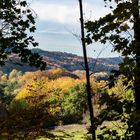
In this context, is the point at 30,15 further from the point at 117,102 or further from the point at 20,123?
the point at 117,102

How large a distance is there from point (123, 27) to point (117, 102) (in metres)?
1.84

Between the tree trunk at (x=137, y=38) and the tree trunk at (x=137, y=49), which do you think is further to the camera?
the tree trunk at (x=137, y=38)

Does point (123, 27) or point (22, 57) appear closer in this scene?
point (123, 27)

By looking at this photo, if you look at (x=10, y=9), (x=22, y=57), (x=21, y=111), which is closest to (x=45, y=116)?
(x=21, y=111)

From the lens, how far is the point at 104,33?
8359mm

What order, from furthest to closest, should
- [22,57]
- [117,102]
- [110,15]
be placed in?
1. [22,57]
2. [110,15]
3. [117,102]

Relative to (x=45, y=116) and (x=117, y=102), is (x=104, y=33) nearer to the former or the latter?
(x=117, y=102)

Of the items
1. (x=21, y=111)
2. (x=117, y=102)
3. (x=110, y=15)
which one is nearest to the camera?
(x=117, y=102)

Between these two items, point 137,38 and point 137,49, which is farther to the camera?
point 137,38

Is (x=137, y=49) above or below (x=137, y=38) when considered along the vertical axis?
below

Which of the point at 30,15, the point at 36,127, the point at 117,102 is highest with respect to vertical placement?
the point at 30,15

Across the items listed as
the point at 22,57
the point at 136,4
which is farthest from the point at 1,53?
the point at 136,4

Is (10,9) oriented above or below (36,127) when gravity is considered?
above

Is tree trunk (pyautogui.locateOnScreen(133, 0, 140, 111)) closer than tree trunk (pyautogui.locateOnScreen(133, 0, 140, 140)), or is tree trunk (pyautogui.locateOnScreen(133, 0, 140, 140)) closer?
tree trunk (pyautogui.locateOnScreen(133, 0, 140, 140))
